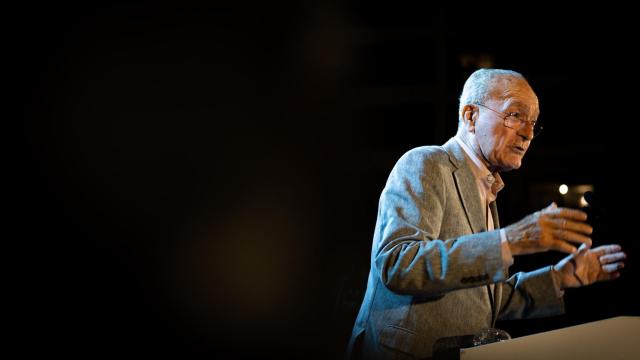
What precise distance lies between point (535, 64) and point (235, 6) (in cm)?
474

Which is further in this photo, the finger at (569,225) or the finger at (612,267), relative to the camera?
the finger at (612,267)

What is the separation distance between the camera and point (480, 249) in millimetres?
1146

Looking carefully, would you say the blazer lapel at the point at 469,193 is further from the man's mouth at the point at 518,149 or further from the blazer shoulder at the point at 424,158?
the man's mouth at the point at 518,149

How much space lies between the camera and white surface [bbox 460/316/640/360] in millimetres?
961

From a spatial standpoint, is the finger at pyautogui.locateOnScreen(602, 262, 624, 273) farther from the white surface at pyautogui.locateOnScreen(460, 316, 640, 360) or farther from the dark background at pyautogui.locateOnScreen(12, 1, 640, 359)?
the white surface at pyautogui.locateOnScreen(460, 316, 640, 360)

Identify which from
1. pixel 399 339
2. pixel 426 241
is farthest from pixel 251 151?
pixel 426 241

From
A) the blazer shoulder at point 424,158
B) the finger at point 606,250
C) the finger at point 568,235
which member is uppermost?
the blazer shoulder at point 424,158

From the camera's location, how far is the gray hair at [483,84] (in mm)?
1613

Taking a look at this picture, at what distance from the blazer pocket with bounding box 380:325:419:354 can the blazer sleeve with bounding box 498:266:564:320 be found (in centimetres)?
51

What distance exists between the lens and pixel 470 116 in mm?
1660

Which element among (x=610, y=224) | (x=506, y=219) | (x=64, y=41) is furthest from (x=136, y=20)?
(x=506, y=219)

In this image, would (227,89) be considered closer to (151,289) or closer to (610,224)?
(151,289)

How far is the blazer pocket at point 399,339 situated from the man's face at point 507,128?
0.63 m

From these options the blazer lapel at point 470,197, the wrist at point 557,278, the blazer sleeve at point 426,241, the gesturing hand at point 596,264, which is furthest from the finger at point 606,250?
the blazer sleeve at point 426,241
